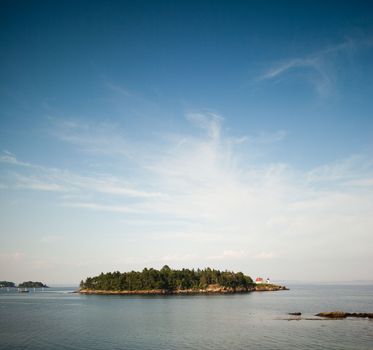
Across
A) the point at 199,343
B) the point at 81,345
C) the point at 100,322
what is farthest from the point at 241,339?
the point at 100,322

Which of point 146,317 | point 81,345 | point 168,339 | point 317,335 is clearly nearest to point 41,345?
point 81,345

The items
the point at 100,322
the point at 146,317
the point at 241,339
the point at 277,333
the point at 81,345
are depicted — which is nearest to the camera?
the point at 81,345

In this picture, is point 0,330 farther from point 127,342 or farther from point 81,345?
point 127,342

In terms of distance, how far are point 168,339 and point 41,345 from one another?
22.0 m

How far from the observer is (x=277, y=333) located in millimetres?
73188

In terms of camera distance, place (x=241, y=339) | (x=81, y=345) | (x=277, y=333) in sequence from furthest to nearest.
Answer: (x=277, y=333), (x=241, y=339), (x=81, y=345)

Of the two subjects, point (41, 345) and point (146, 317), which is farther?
point (146, 317)

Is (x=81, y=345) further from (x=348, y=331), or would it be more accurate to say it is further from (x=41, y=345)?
(x=348, y=331)

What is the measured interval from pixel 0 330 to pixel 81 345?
2791 cm

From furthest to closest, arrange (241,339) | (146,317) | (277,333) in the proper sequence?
(146,317) → (277,333) → (241,339)

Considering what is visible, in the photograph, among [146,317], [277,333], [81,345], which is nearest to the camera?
[81,345]

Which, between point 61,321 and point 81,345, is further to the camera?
point 61,321

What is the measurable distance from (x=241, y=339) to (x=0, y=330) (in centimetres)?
5133

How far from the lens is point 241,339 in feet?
221
